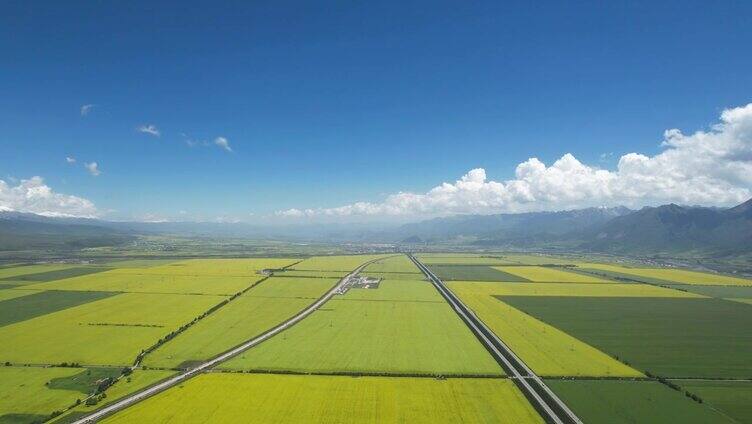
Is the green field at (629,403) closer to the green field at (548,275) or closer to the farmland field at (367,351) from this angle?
the farmland field at (367,351)

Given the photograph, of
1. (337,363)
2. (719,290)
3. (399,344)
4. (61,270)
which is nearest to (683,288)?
(719,290)

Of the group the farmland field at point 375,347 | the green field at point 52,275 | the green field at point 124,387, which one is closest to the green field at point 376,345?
the farmland field at point 375,347

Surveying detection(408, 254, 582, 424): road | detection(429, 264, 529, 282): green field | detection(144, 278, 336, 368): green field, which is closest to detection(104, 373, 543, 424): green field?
detection(408, 254, 582, 424): road

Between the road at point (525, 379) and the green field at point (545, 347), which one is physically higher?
the green field at point (545, 347)

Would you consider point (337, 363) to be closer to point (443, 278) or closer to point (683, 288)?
point (443, 278)

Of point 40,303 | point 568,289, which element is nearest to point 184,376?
point 40,303

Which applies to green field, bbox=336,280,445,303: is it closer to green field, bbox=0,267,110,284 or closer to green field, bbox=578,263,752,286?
green field, bbox=578,263,752,286

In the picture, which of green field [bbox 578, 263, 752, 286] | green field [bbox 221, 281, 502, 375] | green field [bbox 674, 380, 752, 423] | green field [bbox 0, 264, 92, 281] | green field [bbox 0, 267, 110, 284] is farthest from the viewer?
green field [bbox 578, 263, 752, 286]
